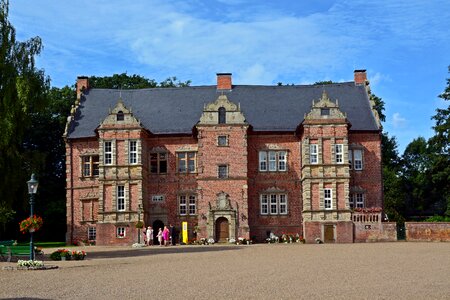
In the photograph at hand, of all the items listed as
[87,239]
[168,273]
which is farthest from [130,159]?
[168,273]

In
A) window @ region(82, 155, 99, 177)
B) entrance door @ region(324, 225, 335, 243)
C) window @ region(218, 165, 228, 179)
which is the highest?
window @ region(82, 155, 99, 177)

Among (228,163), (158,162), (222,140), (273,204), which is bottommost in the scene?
(273,204)

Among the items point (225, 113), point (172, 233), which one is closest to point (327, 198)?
point (225, 113)

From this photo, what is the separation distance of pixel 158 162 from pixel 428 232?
62.7ft

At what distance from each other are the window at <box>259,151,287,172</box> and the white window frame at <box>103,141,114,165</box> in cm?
1054

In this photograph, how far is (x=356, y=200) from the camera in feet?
158

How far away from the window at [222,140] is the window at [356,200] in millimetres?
9676

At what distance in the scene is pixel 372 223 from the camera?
44844 millimetres

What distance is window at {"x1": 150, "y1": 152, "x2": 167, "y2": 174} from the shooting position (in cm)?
4897

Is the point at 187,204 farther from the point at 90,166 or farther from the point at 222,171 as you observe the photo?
the point at 90,166

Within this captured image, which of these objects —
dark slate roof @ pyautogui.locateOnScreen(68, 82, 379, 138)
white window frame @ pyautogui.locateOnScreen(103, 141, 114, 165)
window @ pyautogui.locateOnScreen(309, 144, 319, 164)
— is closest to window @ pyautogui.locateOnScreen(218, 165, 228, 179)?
dark slate roof @ pyautogui.locateOnScreen(68, 82, 379, 138)

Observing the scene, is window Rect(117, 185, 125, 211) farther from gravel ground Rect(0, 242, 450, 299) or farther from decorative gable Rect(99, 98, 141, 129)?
gravel ground Rect(0, 242, 450, 299)

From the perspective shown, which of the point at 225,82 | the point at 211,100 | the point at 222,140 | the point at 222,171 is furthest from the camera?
the point at 225,82

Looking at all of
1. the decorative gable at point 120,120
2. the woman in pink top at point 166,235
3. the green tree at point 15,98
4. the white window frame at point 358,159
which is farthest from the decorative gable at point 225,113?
the green tree at point 15,98
